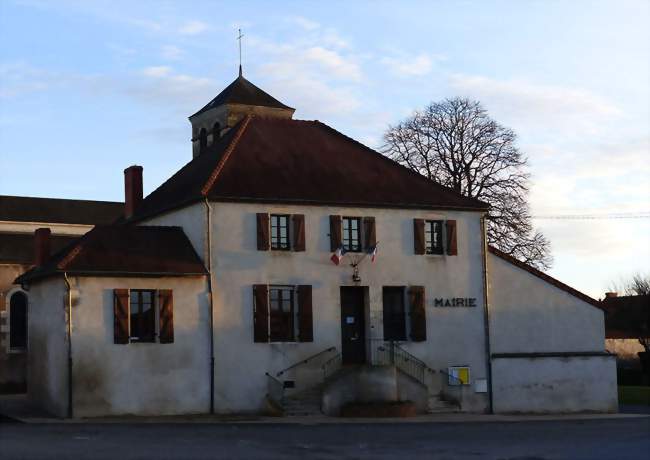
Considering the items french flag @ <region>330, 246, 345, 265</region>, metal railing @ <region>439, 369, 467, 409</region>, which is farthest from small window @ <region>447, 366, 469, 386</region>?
french flag @ <region>330, 246, 345, 265</region>

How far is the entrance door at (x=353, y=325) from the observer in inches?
1475

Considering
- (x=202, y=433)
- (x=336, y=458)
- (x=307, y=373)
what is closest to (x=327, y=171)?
(x=307, y=373)

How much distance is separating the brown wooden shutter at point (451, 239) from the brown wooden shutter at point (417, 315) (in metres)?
1.94

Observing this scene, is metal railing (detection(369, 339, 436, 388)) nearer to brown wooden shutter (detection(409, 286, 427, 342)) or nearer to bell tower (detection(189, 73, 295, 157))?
brown wooden shutter (detection(409, 286, 427, 342))

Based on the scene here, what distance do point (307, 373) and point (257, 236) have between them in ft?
15.1

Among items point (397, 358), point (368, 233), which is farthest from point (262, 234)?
point (397, 358)

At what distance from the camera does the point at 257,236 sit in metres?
36.1

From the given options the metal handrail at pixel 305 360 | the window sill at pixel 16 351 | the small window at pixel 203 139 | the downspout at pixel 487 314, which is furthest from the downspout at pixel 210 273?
the window sill at pixel 16 351

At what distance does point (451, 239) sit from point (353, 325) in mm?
4639

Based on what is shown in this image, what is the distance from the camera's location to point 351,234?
124 feet

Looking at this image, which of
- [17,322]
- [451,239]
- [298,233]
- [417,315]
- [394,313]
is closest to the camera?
[298,233]

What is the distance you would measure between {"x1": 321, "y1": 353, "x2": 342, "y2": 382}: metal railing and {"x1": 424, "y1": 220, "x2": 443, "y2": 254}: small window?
509cm

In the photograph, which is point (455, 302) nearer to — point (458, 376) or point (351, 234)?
point (458, 376)

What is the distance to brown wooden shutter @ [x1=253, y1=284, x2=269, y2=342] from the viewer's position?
3560 centimetres
